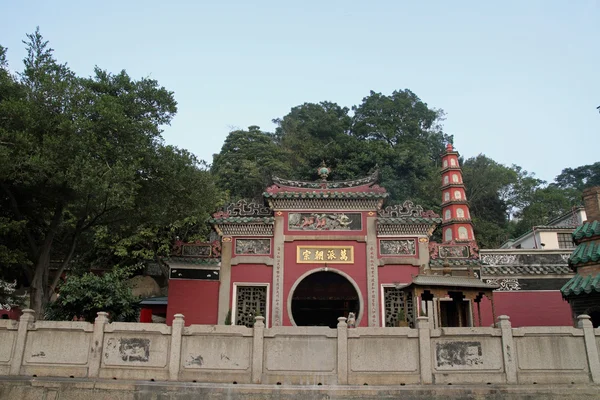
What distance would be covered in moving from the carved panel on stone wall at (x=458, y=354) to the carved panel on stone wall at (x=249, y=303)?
26.3 ft

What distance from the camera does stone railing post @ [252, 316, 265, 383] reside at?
9.81 metres

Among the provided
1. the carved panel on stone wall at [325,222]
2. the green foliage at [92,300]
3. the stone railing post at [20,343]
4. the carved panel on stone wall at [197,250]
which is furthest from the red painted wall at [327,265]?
the stone railing post at [20,343]

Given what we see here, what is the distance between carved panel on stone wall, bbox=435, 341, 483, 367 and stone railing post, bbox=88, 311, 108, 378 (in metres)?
6.67

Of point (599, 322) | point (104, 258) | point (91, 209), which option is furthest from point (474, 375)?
point (104, 258)

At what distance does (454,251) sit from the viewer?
58.3 ft

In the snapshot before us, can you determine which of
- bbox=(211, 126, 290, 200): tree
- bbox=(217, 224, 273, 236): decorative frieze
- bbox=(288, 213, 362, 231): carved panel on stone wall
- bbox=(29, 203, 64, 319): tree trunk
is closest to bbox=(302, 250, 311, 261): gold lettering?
bbox=(288, 213, 362, 231): carved panel on stone wall

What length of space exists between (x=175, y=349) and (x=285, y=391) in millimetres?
2315

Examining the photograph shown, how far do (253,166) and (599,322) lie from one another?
25.0 m

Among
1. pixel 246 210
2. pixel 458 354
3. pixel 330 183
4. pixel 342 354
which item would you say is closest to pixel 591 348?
pixel 458 354

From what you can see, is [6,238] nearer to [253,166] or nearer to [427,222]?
[427,222]

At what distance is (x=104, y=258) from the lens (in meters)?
25.1

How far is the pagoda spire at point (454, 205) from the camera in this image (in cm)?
2273

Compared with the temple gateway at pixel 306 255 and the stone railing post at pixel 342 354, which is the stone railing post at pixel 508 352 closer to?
the stone railing post at pixel 342 354

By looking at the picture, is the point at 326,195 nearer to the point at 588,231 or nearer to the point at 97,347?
the point at 588,231
